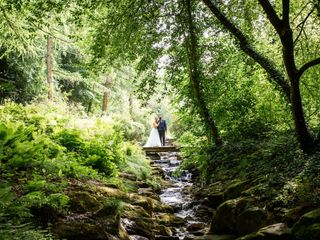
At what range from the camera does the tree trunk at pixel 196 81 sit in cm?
1043

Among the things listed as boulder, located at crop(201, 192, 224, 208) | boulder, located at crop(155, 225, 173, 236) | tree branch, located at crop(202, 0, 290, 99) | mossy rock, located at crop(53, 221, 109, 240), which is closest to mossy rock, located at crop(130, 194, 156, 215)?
boulder, located at crop(155, 225, 173, 236)

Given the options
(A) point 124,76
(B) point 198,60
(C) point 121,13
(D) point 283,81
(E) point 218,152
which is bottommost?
(E) point 218,152

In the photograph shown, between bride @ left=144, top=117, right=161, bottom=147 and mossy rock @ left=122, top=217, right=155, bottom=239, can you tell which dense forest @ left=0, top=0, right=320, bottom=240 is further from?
bride @ left=144, top=117, right=161, bottom=147

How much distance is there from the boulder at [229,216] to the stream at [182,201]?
671 millimetres

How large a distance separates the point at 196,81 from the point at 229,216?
523 cm

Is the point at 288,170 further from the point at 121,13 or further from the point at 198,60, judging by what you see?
the point at 121,13

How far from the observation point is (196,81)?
10.6 metres

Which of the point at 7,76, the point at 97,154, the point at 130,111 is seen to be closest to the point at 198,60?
the point at 97,154

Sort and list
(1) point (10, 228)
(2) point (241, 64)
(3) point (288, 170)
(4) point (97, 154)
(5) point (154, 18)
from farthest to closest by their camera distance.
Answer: (2) point (241, 64), (5) point (154, 18), (4) point (97, 154), (3) point (288, 170), (1) point (10, 228)

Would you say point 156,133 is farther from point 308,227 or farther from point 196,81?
point 308,227

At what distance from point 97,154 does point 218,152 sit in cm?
347

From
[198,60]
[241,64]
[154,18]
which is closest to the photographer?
[154,18]

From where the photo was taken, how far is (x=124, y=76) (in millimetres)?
26281

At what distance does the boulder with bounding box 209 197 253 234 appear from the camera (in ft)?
20.1
